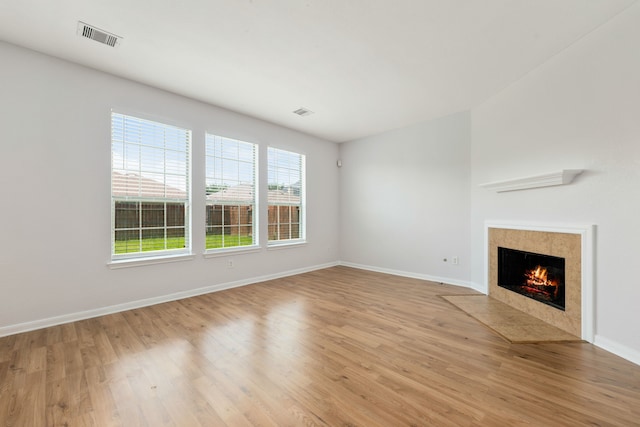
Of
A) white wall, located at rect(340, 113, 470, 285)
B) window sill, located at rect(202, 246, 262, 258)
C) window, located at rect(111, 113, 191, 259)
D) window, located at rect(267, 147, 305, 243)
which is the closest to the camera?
window, located at rect(111, 113, 191, 259)

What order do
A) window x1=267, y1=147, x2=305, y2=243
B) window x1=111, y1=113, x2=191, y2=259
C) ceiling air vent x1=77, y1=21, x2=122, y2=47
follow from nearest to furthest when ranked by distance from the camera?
ceiling air vent x1=77, y1=21, x2=122, y2=47 < window x1=111, y1=113, x2=191, y2=259 < window x1=267, y1=147, x2=305, y2=243

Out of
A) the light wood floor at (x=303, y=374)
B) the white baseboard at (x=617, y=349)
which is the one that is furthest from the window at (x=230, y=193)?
the white baseboard at (x=617, y=349)

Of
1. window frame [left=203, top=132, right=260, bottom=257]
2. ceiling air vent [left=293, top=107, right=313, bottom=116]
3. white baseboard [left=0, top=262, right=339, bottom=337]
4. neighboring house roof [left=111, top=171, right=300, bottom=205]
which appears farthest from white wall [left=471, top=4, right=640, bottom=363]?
white baseboard [left=0, top=262, right=339, bottom=337]

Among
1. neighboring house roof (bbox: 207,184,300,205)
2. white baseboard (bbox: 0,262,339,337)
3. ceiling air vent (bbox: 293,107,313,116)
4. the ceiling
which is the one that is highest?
the ceiling

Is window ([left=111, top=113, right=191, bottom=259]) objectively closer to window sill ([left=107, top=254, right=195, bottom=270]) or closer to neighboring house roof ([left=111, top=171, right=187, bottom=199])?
neighboring house roof ([left=111, top=171, right=187, bottom=199])

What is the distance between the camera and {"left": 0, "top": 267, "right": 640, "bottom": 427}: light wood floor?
64.6 inches

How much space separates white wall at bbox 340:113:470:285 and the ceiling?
1082 mm

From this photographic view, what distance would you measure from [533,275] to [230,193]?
180 inches

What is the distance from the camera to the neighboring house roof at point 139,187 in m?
3.44

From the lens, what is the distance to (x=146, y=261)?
358cm

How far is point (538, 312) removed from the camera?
3123mm

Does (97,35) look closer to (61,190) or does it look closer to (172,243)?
(61,190)

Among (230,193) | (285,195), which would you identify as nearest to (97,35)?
(230,193)

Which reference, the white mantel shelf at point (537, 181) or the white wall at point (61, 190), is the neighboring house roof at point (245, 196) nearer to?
the white wall at point (61, 190)
